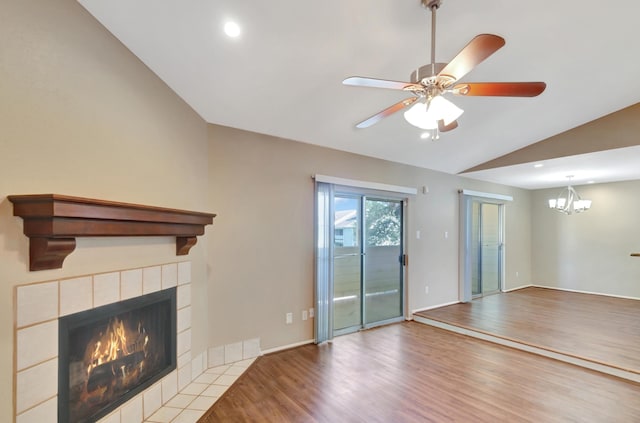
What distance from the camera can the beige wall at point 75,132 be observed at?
1326mm

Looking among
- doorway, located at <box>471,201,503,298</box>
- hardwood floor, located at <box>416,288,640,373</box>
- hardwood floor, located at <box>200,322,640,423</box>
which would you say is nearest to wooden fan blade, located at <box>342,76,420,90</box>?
hardwood floor, located at <box>200,322,640,423</box>

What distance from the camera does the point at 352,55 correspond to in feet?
7.78

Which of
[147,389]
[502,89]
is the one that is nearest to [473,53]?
[502,89]

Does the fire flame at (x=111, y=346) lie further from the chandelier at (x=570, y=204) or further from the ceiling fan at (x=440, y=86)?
the chandelier at (x=570, y=204)

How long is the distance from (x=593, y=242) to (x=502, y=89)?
702 centimetres

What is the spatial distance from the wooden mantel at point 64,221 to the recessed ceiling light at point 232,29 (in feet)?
4.37

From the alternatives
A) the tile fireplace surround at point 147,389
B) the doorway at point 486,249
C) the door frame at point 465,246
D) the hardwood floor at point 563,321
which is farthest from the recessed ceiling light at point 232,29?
the doorway at point 486,249

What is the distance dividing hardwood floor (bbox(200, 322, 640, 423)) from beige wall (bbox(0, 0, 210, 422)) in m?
1.55

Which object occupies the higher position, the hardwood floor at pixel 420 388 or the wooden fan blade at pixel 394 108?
the wooden fan blade at pixel 394 108

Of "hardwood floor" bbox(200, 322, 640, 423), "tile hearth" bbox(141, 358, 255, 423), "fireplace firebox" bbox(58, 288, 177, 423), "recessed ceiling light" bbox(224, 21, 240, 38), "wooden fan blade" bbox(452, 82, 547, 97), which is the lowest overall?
"hardwood floor" bbox(200, 322, 640, 423)

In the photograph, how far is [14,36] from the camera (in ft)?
4.42

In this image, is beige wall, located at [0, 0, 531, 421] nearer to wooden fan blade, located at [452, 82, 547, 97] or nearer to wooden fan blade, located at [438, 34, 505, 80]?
wooden fan blade, located at [438, 34, 505, 80]

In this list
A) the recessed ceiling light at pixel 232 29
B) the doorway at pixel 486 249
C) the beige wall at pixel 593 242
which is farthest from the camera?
the doorway at pixel 486 249

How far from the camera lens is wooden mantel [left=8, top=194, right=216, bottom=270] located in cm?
134
